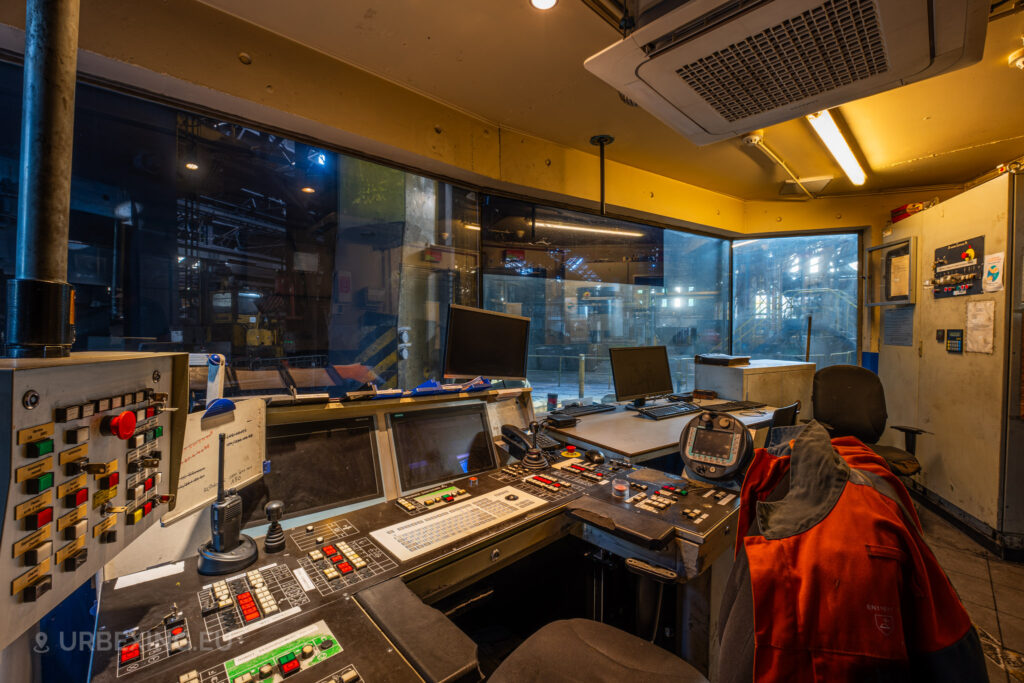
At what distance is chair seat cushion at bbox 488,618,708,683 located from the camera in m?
1.05

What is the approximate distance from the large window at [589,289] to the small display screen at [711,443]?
110 cm

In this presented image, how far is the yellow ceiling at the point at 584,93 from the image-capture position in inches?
68.9

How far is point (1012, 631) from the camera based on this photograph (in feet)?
6.38

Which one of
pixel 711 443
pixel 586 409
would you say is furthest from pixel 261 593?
pixel 586 409

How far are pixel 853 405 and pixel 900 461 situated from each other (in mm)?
521

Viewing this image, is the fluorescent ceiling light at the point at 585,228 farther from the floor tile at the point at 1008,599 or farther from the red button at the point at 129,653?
the floor tile at the point at 1008,599

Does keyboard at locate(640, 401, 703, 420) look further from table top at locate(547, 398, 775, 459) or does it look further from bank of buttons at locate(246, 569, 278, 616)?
bank of buttons at locate(246, 569, 278, 616)

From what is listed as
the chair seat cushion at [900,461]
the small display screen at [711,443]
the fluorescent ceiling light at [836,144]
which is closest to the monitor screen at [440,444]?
the small display screen at [711,443]

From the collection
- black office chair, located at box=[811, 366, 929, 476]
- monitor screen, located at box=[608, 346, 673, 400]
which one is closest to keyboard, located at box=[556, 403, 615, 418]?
monitor screen, located at box=[608, 346, 673, 400]

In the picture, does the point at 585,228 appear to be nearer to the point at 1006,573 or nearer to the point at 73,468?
the point at 73,468

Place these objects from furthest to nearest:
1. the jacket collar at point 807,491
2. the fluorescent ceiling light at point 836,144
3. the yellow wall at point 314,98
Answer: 1. the fluorescent ceiling light at point 836,144
2. the yellow wall at point 314,98
3. the jacket collar at point 807,491

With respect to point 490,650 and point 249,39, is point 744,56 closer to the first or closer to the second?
point 249,39

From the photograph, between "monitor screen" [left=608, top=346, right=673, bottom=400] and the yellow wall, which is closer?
the yellow wall

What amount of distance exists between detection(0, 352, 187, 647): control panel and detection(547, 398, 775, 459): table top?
6.00 feet
